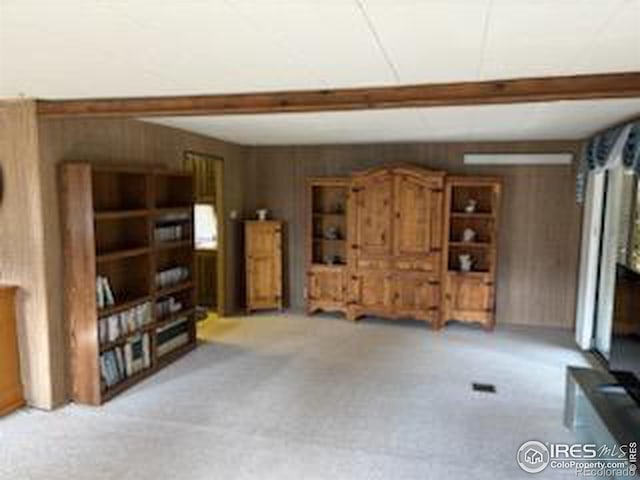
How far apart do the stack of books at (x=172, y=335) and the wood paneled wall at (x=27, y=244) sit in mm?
1069

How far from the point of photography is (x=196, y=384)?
395 centimetres

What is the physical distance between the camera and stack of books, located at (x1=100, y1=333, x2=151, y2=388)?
3675mm

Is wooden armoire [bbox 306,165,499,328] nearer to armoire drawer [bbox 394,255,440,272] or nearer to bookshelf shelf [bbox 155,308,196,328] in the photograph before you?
armoire drawer [bbox 394,255,440,272]

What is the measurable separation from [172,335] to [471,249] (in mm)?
3704

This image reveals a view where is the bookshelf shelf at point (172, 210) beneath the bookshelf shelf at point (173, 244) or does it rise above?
above

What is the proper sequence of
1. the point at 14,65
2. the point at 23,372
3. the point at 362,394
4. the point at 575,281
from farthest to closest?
the point at 575,281, the point at 362,394, the point at 23,372, the point at 14,65

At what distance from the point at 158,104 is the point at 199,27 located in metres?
1.37

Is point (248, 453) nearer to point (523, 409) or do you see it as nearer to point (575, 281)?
point (523, 409)

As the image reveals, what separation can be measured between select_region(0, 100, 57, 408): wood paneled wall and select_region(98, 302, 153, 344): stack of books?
0.37 meters

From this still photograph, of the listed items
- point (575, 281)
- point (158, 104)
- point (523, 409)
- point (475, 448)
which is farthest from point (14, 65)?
point (575, 281)

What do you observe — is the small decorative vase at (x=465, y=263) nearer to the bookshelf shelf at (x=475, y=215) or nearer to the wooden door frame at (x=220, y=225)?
the bookshelf shelf at (x=475, y=215)

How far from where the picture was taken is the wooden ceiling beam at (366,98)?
2354mm

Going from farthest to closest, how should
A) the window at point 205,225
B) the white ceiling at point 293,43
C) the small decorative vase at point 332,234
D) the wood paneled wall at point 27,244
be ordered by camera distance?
the window at point 205,225
the small decorative vase at point 332,234
the wood paneled wall at point 27,244
the white ceiling at point 293,43

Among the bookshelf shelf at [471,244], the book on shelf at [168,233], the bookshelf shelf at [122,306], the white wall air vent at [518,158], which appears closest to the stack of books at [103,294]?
the bookshelf shelf at [122,306]
